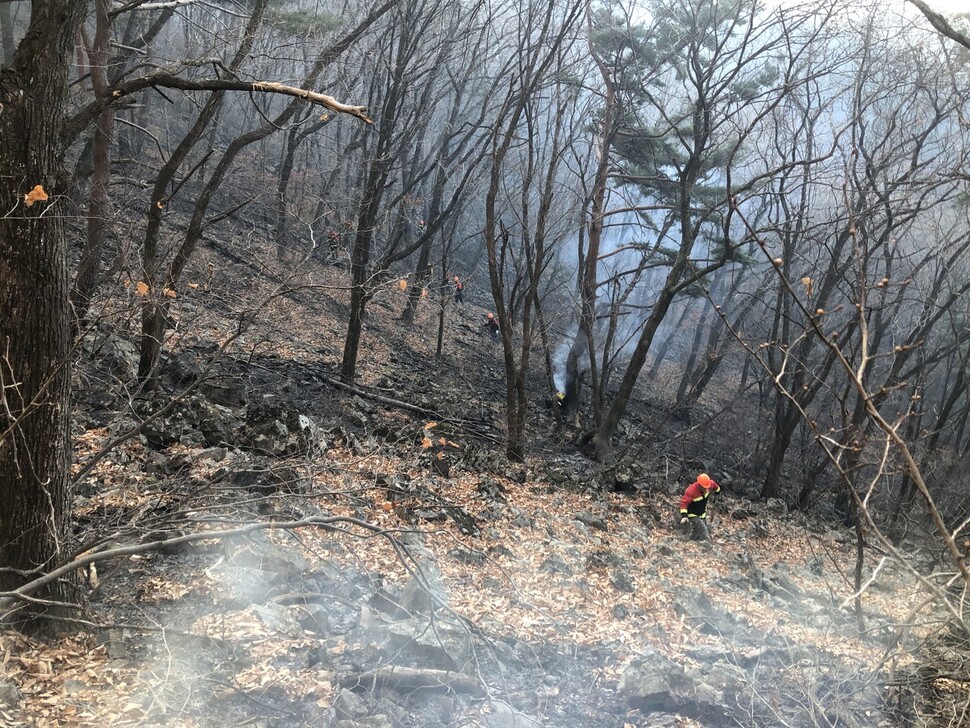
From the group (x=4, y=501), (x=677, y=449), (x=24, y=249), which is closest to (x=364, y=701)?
(x=4, y=501)

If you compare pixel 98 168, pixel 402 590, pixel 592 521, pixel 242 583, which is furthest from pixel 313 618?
pixel 98 168

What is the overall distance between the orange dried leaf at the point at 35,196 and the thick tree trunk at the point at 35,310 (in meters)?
0.09

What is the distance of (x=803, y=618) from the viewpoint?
28.5 feet

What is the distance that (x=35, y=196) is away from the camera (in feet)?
12.2

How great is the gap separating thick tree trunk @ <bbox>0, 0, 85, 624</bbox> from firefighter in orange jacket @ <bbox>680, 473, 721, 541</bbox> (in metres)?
8.59

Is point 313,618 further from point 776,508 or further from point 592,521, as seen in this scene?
point 776,508

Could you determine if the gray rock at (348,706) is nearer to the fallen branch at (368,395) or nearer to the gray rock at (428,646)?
the gray rock at (428,646)

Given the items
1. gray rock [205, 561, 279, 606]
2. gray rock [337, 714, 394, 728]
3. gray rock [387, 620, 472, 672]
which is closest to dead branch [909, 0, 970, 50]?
gray rock [387, 620, 472, 672]

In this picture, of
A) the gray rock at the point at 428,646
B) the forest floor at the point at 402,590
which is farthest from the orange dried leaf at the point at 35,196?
the gray rock at the point at 428,646

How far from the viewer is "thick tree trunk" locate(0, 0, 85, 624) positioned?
3818mm

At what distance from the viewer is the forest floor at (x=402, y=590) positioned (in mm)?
4738

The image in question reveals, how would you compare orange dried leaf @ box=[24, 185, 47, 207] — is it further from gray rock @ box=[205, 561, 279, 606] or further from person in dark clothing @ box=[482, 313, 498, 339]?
person in dark clothing @ box=[482, 313, 498, 339]

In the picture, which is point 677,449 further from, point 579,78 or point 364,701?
point 364,701

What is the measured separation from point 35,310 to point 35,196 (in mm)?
734
